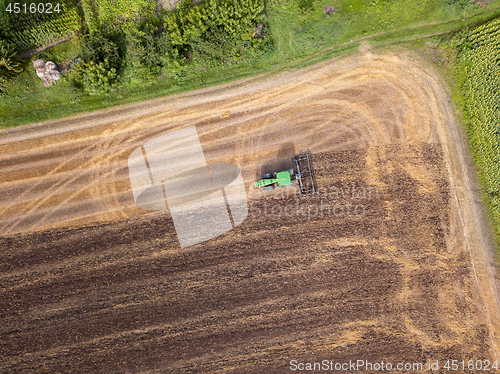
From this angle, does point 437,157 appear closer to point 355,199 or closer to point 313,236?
point 355,199

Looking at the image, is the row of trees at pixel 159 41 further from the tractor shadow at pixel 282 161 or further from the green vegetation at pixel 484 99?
the green vegetation at pixel 484 99

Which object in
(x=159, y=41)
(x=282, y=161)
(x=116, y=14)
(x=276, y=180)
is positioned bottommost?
(x=276, y=180)

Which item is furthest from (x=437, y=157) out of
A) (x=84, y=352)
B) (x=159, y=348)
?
(x=84, y=352)

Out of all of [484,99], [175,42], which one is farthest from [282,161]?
[484,99]

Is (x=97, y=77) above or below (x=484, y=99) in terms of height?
above

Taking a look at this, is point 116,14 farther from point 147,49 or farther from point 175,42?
point 175,42

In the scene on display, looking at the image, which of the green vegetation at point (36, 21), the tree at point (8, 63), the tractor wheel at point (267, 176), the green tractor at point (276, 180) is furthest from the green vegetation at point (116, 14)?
the green tractor at point (276, 180)

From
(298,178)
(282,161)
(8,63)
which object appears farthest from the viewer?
(282,161)
